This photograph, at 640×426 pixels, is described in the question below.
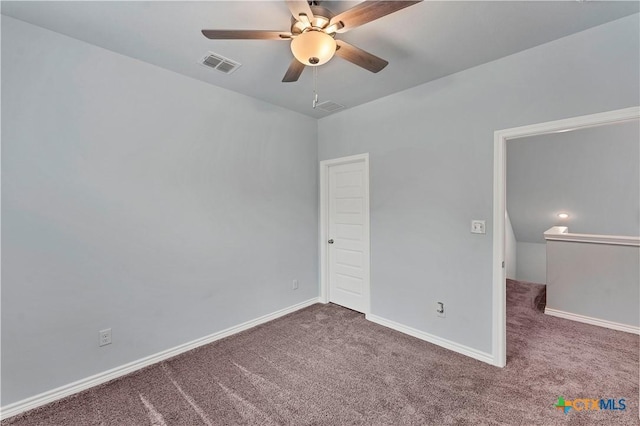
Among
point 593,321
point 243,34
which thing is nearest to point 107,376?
point 243,34

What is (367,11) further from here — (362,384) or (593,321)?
(593,321)

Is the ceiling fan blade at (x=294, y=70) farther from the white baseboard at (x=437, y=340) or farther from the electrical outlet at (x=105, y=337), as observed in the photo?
the white baseboard at (x=437, y=340)

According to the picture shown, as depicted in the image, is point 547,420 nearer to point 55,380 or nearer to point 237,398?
point 237,398

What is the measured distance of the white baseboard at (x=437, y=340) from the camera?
2.50 metres

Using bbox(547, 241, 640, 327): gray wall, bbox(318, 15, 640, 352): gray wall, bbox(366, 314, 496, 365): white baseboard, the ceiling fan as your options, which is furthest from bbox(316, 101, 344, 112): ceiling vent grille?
bbox(547, 241, 640, 327): gray wall

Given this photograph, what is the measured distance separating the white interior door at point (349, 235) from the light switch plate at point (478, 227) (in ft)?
3.94

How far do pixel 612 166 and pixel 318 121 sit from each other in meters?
4.18

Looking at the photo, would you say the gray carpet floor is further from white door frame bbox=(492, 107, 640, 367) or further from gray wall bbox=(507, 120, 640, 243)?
gray wall bbox=(507, 120, 640, 243)

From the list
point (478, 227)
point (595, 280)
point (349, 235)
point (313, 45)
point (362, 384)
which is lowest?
point (362, 384)

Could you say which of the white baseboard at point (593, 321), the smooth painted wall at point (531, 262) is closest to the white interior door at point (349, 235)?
the white baseboard at point (593, 321)

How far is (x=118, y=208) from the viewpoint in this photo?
2.29 metres

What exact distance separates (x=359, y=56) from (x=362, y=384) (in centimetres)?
244

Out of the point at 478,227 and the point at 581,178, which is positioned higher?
the point at 581,178

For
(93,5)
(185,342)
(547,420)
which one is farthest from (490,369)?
(93,5)
